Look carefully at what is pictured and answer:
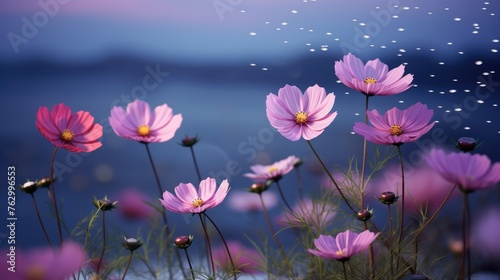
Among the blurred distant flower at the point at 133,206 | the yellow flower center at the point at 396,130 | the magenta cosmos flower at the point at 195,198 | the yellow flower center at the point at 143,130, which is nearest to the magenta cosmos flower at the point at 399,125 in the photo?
the yellow flower center at the point at 396,130

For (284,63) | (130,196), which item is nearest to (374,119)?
(130,196)

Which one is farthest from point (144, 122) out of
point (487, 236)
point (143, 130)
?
point (487, 236)

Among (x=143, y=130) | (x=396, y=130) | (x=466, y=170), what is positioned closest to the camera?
(x=466, y=170)

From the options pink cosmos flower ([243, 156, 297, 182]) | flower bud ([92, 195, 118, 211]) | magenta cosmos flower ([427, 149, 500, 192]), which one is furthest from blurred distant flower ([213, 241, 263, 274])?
magenta cosmos flower ([427, 149, 500, 192])

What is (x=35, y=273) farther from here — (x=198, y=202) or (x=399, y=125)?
(x=399, y=125)

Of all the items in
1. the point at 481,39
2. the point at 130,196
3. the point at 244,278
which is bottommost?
the point at 244,278

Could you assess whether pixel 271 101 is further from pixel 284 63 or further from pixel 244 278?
pixel 284 63

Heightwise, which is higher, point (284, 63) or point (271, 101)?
point (284, 63)
